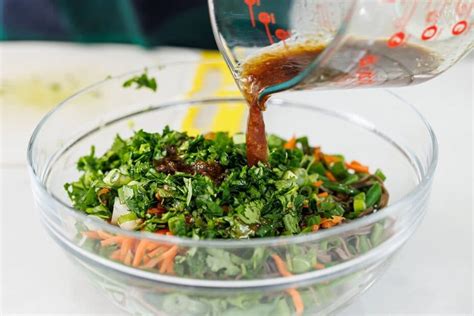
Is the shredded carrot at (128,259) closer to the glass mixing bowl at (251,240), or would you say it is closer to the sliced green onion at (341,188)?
the glass mixing bowl at (251,240)

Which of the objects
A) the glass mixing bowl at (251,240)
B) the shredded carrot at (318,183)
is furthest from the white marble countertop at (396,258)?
the shredded carrot at (318,183)

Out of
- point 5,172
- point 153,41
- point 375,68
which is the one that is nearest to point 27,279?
point 5,172

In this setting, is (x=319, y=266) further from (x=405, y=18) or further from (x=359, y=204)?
(x=405, y=18)

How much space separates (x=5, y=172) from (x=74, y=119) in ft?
1.58

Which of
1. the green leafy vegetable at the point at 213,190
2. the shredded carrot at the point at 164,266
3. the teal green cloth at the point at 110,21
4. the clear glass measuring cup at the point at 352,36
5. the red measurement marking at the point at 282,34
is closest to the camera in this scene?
the clear glass measuring cup at the point at 352,36

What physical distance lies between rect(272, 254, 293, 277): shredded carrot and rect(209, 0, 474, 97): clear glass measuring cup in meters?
0.32

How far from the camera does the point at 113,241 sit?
1320mm

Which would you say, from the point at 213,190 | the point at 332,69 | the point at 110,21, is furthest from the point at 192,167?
the point at 110,21

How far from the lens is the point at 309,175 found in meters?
1.76

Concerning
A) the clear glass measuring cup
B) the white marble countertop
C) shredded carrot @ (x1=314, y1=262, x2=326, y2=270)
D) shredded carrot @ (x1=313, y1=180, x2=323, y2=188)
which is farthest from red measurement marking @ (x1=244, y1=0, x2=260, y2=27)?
the white marble countertop

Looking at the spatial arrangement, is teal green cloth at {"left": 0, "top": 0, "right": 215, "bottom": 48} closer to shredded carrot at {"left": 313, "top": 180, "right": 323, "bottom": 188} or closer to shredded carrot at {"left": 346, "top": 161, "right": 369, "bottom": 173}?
shredded carrot at {"left": 346, "top": 161, "right": 369, "bottom": 173}

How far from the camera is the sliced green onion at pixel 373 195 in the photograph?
5.62 ft

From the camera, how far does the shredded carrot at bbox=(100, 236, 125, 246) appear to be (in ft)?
4.27

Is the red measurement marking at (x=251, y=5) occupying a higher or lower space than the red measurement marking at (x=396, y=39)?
higher
